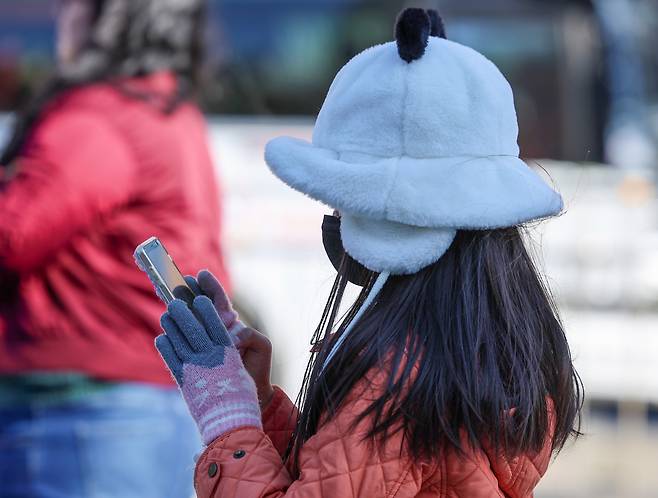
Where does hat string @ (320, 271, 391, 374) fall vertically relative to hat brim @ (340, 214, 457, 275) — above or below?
below

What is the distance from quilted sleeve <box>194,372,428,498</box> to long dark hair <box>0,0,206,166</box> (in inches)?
48.3

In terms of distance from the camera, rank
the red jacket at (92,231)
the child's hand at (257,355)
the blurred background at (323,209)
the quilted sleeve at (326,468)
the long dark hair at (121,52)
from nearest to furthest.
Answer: the quilted sleeve at (326,468) → the child's hand at (257,355) → the red jacket at (92,231) → the long dark hair at (121,52) → the blurred background at (323,209)

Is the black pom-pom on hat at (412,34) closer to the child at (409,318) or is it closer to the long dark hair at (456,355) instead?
the child at (409,318)

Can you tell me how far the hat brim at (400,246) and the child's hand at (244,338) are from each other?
0.29 metres

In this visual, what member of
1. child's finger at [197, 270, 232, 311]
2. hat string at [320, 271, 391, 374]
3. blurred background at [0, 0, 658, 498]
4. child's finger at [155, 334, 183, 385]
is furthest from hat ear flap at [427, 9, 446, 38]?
blurred background at [0, 0, 658, 498]

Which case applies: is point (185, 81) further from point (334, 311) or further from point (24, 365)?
point (334, 311)

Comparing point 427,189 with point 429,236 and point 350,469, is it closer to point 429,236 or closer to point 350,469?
point 429,236

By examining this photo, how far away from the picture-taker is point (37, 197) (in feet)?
7.67

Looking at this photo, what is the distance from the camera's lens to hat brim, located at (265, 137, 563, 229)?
1.49 meters

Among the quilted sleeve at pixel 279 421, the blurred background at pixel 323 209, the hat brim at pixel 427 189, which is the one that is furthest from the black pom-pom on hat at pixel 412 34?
the blurred background at pixel 323 209

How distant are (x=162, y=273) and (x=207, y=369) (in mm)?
188

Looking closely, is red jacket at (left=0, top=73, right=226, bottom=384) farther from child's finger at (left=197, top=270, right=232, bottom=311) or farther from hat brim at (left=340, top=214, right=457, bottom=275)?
hat brim at (left=340, top=214, right=457, bottom=275)

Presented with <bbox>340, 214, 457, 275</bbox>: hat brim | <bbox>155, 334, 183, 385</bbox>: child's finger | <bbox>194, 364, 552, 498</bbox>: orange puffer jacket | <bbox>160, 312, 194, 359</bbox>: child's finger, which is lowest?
<bbox>194, 364, 552, 498</bbox>: orange puffer jacket

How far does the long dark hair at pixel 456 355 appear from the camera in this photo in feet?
4.82
